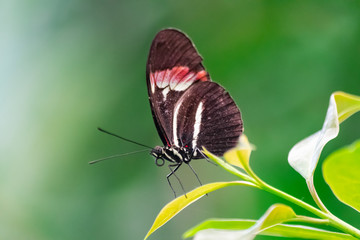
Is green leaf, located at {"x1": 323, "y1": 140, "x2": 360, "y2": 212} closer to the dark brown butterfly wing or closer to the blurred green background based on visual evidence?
the dark brown butterfly wing

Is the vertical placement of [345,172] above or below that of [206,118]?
above

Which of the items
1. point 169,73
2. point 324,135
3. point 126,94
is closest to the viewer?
point 324,135

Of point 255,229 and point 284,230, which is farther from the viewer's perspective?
point 284,230

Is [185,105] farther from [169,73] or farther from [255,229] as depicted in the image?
[255,229]

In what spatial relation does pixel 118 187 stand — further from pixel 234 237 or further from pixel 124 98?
pixel 234 237

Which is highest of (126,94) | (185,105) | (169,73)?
(169,73)

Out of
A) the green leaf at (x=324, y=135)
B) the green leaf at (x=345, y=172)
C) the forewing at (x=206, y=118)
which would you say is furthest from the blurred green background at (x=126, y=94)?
the green leaf at (x=345, y=172)

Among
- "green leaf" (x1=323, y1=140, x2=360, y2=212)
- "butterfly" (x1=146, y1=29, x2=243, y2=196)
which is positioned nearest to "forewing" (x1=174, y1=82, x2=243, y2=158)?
"butterfly" (x1=146, y1=29, x2=243, y2=196)

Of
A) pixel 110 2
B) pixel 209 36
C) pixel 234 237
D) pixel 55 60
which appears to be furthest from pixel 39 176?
pixel 234 237

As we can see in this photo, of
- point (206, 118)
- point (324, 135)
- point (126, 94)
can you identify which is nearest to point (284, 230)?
point (324, 135)
